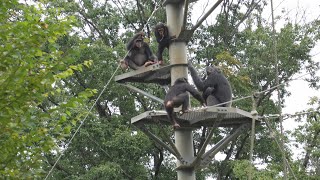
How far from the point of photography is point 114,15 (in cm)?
1745

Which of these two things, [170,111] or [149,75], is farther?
[149,75]

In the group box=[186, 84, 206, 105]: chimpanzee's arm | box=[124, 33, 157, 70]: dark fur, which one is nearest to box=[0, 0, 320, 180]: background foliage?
box=[124, 33, 157, 70]: dark fur

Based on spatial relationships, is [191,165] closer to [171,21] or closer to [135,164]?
[171,21]

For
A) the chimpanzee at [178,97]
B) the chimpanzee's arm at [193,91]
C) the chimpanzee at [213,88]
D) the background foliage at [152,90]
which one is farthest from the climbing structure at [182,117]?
the background foliage at [152,90]

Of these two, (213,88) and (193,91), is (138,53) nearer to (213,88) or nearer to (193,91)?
(213,88)

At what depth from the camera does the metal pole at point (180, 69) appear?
663 cm

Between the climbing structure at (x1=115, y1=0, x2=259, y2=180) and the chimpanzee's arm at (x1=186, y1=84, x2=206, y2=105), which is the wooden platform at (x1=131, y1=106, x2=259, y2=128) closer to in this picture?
the climbing structure at (x1=115, y1=0, x2=259, y2=180)

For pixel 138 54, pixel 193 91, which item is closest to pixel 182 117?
pixel 193 91

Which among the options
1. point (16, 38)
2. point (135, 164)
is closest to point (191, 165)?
point (16, 38)

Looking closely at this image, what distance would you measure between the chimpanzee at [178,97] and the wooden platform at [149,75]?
0.30m

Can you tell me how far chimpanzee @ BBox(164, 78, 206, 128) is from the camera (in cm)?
648

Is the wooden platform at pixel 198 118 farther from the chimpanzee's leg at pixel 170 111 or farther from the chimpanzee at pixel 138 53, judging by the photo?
the chimpanzee at pixel 138 53

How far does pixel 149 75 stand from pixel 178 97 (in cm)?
75

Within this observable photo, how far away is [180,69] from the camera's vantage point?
698 cm
